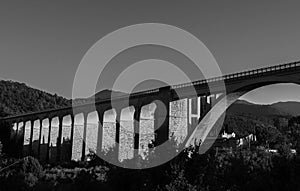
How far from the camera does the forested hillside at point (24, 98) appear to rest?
108 m

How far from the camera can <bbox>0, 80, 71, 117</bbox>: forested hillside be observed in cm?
10831

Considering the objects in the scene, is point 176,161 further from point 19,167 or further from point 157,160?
point 19,167

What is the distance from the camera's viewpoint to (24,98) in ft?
391

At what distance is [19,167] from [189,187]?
20557mm

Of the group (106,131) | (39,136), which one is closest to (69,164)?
(106,131)

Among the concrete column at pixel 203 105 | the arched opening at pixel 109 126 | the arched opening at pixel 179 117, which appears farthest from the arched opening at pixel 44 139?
the concrete column at pixel 203 105

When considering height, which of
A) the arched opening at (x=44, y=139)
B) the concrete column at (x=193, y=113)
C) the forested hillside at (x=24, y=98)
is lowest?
the arched opening at (x=44, y=139)

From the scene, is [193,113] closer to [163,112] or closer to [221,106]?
[163,112]

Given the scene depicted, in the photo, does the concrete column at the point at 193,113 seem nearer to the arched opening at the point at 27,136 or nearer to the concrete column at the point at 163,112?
the concrete column at the point at 163,112

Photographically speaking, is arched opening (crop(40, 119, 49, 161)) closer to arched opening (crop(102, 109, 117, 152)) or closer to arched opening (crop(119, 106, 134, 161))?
arched opening (crop(102, 109, 117, 152))

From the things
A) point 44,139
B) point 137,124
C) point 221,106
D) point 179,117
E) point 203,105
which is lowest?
point 44,139

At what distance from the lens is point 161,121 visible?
41500mm

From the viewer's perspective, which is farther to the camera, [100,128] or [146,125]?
[100,128]

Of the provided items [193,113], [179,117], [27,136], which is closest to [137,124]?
[179,117]
